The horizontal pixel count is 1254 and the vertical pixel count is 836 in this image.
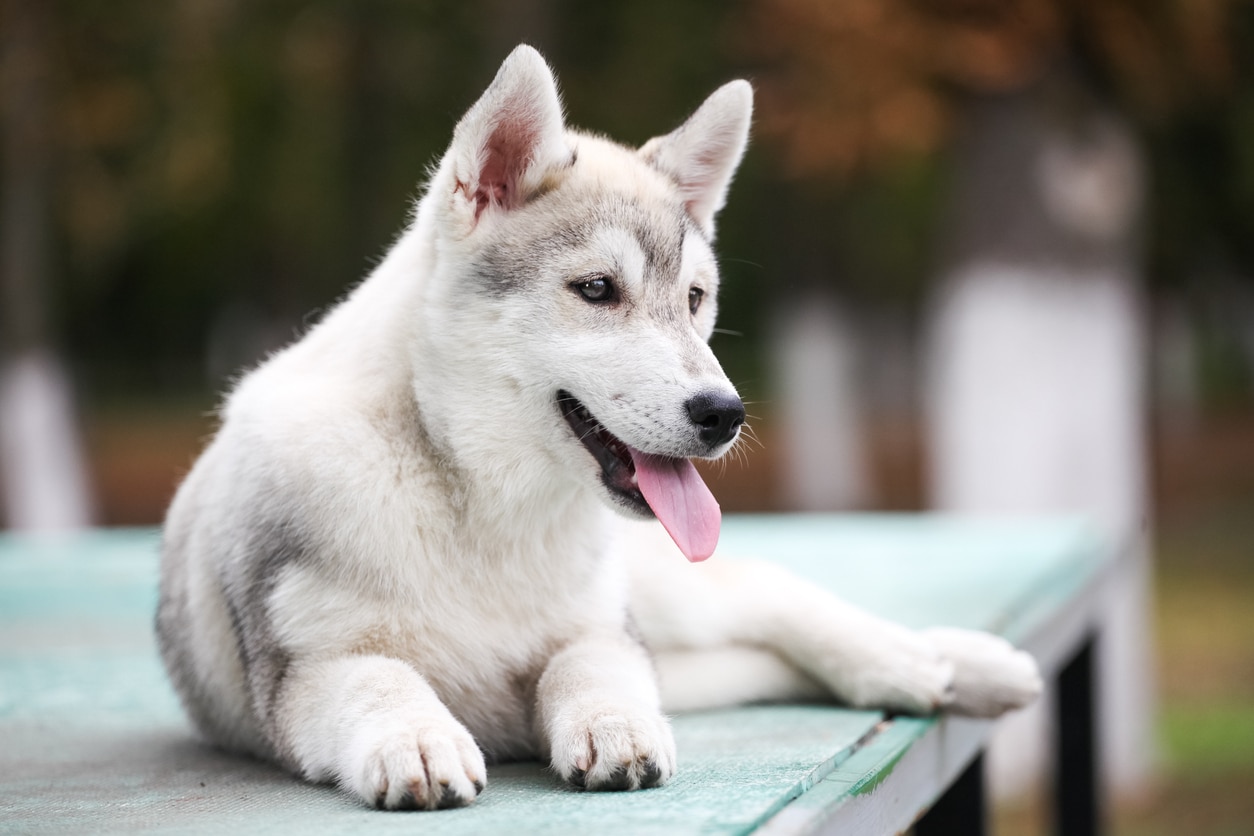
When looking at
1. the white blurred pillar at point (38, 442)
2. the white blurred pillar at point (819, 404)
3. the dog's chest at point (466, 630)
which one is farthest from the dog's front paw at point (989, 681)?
the white blurred pillar at point (819, 404)

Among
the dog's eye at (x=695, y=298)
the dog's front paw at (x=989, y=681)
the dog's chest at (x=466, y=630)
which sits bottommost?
the dog's front paw at (x=989, y=681)

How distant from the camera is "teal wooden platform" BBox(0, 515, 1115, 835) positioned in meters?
2.42

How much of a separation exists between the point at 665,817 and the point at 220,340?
40684 millimetres

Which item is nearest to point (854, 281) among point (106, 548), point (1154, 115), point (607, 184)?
point (1154, 115)

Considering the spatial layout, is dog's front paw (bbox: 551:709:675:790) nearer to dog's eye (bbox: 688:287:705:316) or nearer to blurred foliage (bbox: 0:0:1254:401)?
dog's eye (bbox: 688:287:705:316)

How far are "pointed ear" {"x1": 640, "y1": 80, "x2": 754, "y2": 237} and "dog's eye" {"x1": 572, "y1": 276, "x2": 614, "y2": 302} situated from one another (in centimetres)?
50

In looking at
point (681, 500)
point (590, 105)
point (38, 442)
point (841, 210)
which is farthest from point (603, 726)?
point (841, 210)

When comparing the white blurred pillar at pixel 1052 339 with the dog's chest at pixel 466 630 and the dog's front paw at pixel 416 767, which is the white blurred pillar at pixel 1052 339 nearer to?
the dog's chest at pixel 466 630

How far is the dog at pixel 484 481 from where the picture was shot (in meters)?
2.78

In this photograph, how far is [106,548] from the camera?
25.5 feet

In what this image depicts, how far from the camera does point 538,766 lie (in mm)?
2885

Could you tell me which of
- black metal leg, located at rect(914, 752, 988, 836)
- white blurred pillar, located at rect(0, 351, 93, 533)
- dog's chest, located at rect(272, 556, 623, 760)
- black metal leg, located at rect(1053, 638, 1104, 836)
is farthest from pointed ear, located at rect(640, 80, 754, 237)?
white blurred pillar, located at rect(0, 351, 93, 533)

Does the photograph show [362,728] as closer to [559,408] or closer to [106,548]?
[559,408]

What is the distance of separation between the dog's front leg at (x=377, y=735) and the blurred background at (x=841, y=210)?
1.24 meters
